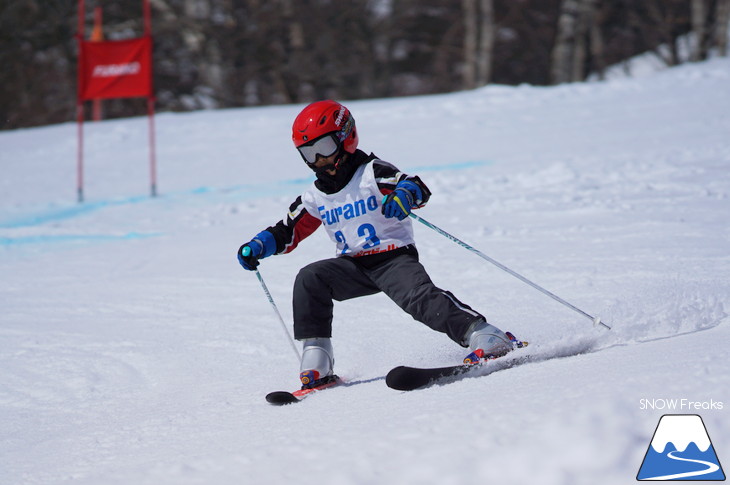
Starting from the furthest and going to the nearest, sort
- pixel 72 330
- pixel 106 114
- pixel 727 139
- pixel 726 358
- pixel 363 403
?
1. pixel 106 114
2. pixel 727 139
3. pixel 72 330
4. pixel 363 403
5. pixel 726 358

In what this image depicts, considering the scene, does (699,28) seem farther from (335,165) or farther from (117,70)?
(335,165)

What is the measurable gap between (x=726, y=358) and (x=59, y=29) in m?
21.0

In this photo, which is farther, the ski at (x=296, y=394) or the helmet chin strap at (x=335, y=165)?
the helmet chin strap at (x=335, y=165)

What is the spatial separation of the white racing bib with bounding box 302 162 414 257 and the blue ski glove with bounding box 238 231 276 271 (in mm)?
269

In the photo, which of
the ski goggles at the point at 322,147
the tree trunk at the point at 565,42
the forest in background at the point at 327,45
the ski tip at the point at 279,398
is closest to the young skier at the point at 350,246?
the ski goggles at the point at 322,147

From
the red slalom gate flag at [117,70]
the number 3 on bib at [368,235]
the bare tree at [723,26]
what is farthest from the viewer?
the bare tree at [723,26]

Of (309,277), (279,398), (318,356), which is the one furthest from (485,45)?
(279,398)

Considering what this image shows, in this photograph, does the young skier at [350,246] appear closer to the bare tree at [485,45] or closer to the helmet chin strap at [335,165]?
the helmet chin strap at [335,165]

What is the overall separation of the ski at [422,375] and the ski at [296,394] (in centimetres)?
41

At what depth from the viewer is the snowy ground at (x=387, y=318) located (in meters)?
2.16

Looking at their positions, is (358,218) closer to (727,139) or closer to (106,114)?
(727,139)

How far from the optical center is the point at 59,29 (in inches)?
803

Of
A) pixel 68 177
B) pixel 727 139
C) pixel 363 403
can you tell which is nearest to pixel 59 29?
pixel 68 177

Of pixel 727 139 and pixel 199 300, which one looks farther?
pixel 727 139
